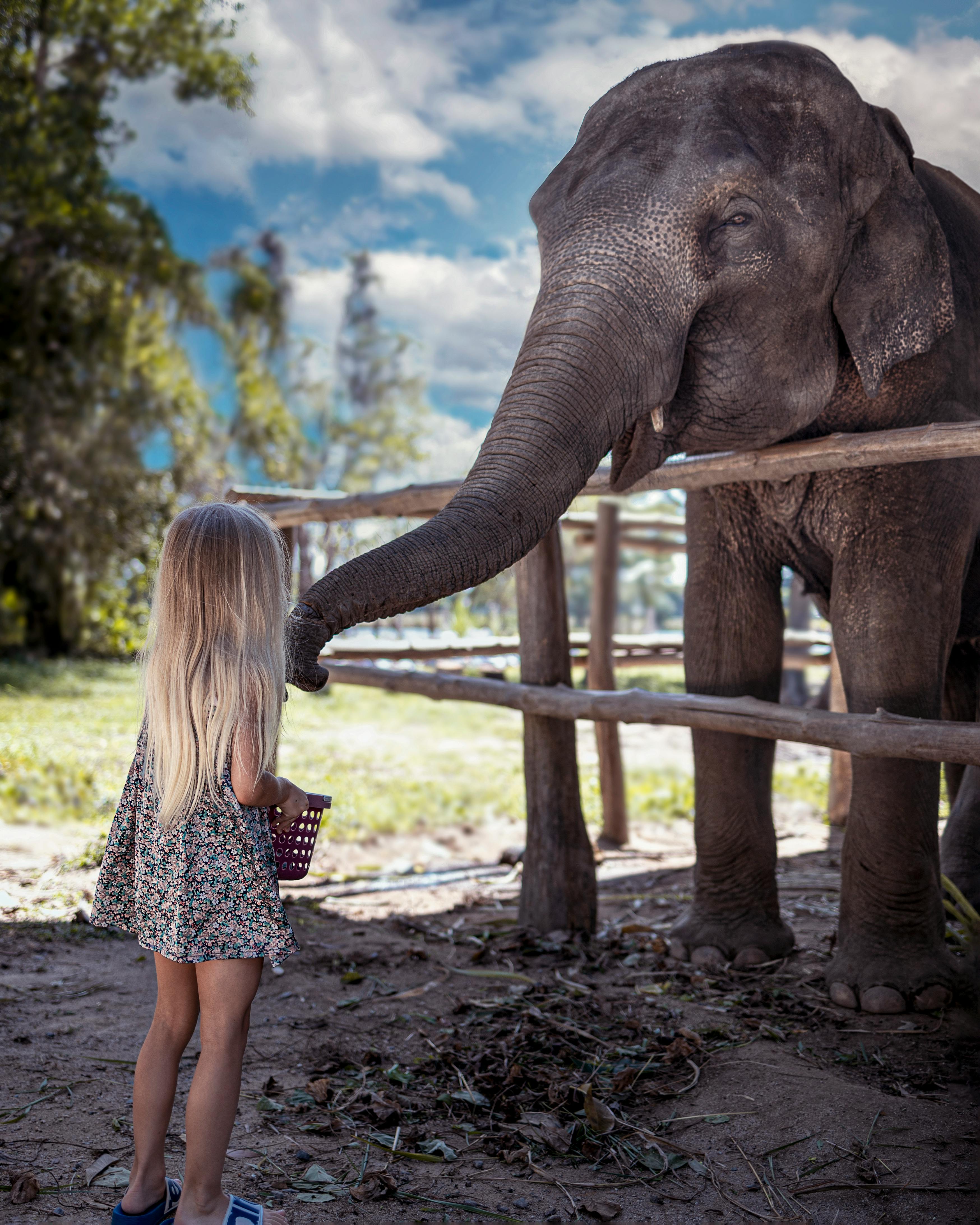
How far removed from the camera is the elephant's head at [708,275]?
263cm

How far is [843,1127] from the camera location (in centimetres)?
240

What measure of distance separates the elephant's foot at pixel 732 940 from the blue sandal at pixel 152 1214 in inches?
84.2

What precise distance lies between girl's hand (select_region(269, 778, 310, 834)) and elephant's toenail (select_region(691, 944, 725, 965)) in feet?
6.75

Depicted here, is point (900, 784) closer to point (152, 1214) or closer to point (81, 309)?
point (152, 1214)

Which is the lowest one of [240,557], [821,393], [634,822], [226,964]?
[634,822]

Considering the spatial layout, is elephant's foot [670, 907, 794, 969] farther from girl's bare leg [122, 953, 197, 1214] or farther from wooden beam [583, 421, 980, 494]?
girl's bare leg [122, 953, 197, 1214]

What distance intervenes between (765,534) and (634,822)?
3.72m

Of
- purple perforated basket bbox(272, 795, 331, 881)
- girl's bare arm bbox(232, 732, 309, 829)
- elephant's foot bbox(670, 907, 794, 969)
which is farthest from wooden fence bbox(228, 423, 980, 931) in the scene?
girl's bare arm bbox(232, 732, 309, 829)

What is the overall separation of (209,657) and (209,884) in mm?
407

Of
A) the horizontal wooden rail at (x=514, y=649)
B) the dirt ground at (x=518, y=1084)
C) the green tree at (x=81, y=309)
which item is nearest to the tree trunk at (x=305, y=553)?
the horizontal wooden rail at (x=514, y=649)

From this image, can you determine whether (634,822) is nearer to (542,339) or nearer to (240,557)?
(542,339)

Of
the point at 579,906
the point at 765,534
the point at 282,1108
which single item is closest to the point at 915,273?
the point at 765,534

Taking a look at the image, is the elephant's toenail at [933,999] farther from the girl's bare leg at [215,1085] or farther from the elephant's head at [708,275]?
the girl's bare leg at [215,1085]

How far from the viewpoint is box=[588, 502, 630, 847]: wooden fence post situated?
6.32 meters
